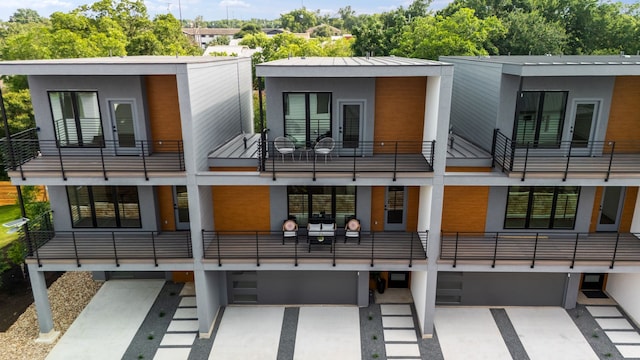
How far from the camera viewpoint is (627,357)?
12.1 meters

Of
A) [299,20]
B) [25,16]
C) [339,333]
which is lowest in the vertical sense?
[339,333]

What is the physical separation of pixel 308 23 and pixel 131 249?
524 ft

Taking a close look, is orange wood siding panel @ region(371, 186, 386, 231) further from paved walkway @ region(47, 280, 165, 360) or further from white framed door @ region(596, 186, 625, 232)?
paved walkway @ region(47, 280, 165, 360)

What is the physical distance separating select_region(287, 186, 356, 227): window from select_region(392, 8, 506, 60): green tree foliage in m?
22.0

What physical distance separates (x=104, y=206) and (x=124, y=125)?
296 cm

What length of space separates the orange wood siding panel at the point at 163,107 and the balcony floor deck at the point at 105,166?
72cm

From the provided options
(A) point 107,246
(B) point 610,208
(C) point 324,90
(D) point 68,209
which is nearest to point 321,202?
(C) point 324,90

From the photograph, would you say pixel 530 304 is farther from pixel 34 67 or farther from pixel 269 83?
pixel 34 67

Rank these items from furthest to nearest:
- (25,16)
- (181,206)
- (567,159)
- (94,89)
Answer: (25,16)
(181,206)
(94,89)
(567,159)

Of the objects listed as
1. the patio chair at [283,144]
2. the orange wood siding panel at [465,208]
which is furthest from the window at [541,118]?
the patio chair at [283,144]

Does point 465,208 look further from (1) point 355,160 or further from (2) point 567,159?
(1) point 355,160

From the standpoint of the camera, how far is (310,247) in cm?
1335

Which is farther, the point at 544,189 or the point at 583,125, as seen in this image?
the point at 544,189

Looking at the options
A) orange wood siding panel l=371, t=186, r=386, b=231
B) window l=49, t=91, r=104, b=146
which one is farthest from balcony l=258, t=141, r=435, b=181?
window l=49, t=91, r=104, b=146
